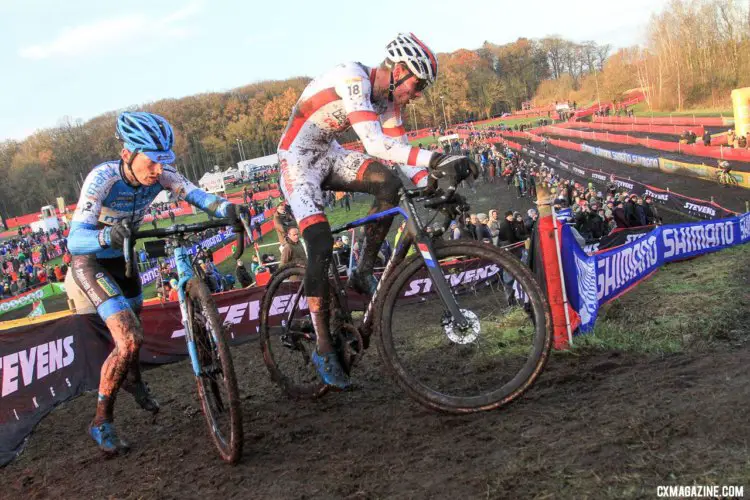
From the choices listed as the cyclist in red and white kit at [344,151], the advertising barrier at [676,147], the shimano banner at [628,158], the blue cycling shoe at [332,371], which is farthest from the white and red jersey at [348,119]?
the shimano banner at [628,158]

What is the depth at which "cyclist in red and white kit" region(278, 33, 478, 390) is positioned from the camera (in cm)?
374

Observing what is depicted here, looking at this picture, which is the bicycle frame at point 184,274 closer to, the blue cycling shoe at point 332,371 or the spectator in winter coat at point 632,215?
the blue cycling shoe at point 332,371

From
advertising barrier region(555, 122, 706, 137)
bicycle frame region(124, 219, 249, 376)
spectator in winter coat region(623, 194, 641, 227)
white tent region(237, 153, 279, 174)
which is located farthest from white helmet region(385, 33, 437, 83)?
white tent region(237, 153, 279, 174)

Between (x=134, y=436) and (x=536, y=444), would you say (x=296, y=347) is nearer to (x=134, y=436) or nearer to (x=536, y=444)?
(x=134, y=436)

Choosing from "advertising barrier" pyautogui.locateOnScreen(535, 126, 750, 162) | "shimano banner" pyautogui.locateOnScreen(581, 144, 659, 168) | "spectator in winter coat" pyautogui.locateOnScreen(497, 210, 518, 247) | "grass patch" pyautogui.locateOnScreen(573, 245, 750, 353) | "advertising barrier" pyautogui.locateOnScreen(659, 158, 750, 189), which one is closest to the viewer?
"grass patch" pyautogui.locateOnScreen(573, 245, 750, 353)

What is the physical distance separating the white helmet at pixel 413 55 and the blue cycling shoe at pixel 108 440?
370 centimetres

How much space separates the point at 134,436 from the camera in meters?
4.89

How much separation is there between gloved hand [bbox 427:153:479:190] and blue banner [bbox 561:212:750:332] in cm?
260

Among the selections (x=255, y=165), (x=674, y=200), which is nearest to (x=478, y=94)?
(x=255, y=165)

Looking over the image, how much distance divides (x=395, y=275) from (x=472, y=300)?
712 millimetres

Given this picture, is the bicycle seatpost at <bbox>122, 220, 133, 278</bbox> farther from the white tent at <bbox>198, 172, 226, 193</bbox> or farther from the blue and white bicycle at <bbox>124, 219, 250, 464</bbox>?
the white tent at <bbox>198, 172, 226, 193</bbox>

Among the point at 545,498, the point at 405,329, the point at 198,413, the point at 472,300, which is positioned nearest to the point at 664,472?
the point at 545,498

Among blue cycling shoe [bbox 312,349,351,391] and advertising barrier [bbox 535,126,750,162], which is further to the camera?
advertising barrier [bbox 535,126,750,162]

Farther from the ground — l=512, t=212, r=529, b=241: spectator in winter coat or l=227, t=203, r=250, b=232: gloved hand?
l=227, t=203, r=250, b=232: gloved hand
